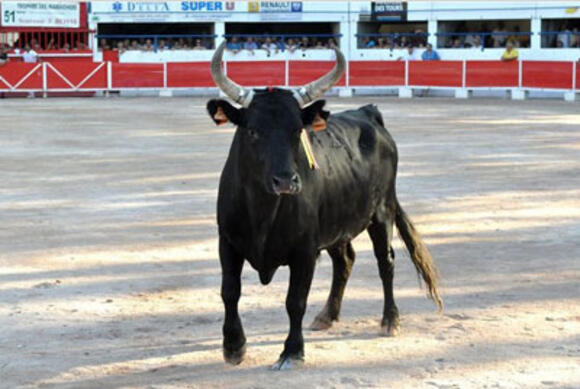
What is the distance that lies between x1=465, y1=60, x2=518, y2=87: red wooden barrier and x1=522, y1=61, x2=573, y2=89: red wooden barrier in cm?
33

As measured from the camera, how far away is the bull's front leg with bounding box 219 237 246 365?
17.9ft

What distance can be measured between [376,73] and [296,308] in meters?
27.0

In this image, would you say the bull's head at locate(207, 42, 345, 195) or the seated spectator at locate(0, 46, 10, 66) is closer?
the bull's head at locate(207, 42, 345, 195)

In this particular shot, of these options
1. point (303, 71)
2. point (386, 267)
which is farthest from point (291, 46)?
point (386, 267)

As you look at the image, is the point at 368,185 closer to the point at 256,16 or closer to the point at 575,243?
the point at 575,243

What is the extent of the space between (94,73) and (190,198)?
2080 centimetres

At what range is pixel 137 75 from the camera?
3177cm

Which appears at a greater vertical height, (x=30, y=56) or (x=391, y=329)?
(x=30, y=56)

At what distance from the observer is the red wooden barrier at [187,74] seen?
104 ft

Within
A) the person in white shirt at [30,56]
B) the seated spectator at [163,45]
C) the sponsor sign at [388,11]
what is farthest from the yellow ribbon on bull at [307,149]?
the sponsor sign at [388,11]

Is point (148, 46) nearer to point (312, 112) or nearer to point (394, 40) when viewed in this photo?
point (394, 40)

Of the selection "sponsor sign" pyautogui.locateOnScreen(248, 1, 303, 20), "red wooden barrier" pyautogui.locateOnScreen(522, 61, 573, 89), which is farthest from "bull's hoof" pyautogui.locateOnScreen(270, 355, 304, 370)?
"sponsor sign" pyautogui.locateOnScreen(248, 1, 303, 20)

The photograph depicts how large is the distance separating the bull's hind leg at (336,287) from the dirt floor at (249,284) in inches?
3.3

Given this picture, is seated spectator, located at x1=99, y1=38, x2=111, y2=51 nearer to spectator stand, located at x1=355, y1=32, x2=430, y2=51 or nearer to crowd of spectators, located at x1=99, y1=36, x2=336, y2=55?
crowd of spectators, located at x1=99, y1=36, x2=336, y2=55
